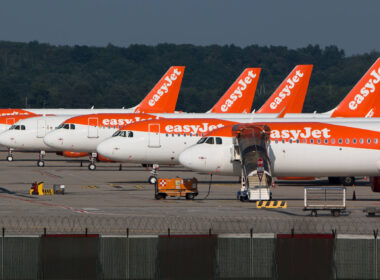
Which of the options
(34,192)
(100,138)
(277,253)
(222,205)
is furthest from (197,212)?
(100,138)

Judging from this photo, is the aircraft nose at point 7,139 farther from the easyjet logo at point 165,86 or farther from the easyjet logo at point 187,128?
the easyjet logo at point 187,128

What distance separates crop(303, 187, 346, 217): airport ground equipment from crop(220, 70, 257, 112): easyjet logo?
4530 cm

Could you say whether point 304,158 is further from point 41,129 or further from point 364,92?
point 41,129

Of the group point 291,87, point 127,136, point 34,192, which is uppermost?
point 291,87

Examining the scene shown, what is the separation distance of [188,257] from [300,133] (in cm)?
3019

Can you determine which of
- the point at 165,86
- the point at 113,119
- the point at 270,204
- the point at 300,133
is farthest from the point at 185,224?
the point at 165,86

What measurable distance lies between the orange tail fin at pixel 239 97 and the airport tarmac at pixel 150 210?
3057 centimetres

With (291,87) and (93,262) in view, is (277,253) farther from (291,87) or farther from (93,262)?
(291,87)

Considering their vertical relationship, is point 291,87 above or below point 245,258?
above

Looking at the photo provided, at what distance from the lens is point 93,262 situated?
26.6 m

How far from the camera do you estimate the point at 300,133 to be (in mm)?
55906

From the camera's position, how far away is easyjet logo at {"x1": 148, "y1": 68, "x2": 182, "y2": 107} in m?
99.4

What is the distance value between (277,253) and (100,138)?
5147 cm

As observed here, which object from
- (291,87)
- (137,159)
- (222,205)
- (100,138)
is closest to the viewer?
(222,205)
